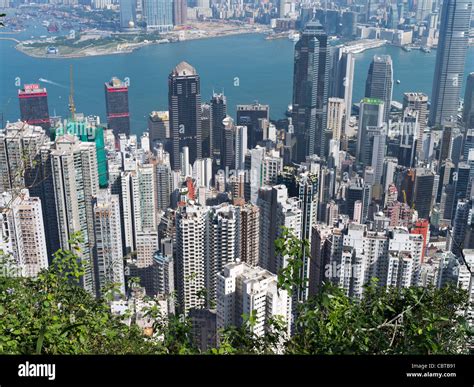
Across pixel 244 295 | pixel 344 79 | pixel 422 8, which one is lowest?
pixel 244 295

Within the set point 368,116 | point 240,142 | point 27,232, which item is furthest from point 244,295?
point 368,116

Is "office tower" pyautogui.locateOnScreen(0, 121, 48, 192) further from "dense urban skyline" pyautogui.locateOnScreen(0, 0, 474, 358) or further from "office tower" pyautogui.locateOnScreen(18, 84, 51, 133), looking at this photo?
"office tower" pyautogui.locateOnScreen(18, 84, 51, 133)

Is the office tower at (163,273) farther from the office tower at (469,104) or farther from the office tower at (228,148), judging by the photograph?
the office tower at (469,104)

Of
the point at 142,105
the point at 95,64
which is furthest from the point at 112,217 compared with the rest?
the point at 142,105

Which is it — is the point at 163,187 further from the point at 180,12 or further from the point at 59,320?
the point at 59,320

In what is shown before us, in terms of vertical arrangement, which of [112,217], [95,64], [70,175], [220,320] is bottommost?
[112,217]
